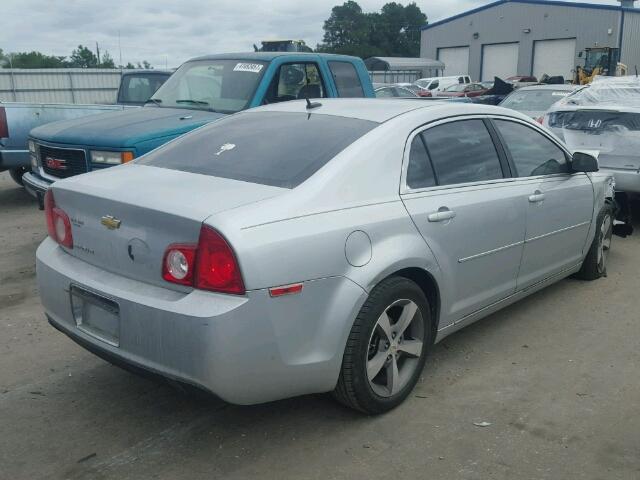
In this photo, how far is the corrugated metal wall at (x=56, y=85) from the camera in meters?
20.3

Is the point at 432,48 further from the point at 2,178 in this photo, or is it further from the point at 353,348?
the point at 353,348

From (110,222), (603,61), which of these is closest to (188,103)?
(110,222)

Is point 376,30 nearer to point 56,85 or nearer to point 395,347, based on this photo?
point 56,85

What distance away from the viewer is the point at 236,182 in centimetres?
329

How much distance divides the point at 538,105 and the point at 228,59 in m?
6.38

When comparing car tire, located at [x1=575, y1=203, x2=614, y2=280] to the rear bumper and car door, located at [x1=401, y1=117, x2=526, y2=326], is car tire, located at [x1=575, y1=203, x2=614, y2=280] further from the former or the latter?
the rear bumper

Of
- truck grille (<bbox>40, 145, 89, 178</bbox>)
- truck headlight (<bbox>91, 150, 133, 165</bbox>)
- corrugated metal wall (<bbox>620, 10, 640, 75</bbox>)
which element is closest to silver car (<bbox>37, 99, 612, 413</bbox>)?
truck headlight (<bbox>91, 150, 133, 165</bbox>)

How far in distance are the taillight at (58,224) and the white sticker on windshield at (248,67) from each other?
3.68 m

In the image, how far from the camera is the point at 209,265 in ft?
9.11

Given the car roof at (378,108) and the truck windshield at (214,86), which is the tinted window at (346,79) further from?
the car roof at (378,108)

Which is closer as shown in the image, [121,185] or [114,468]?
[114,468]

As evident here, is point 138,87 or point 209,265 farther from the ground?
point 138,87

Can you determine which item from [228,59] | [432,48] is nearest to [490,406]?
[228,59]

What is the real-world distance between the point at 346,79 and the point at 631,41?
43.7 metres
